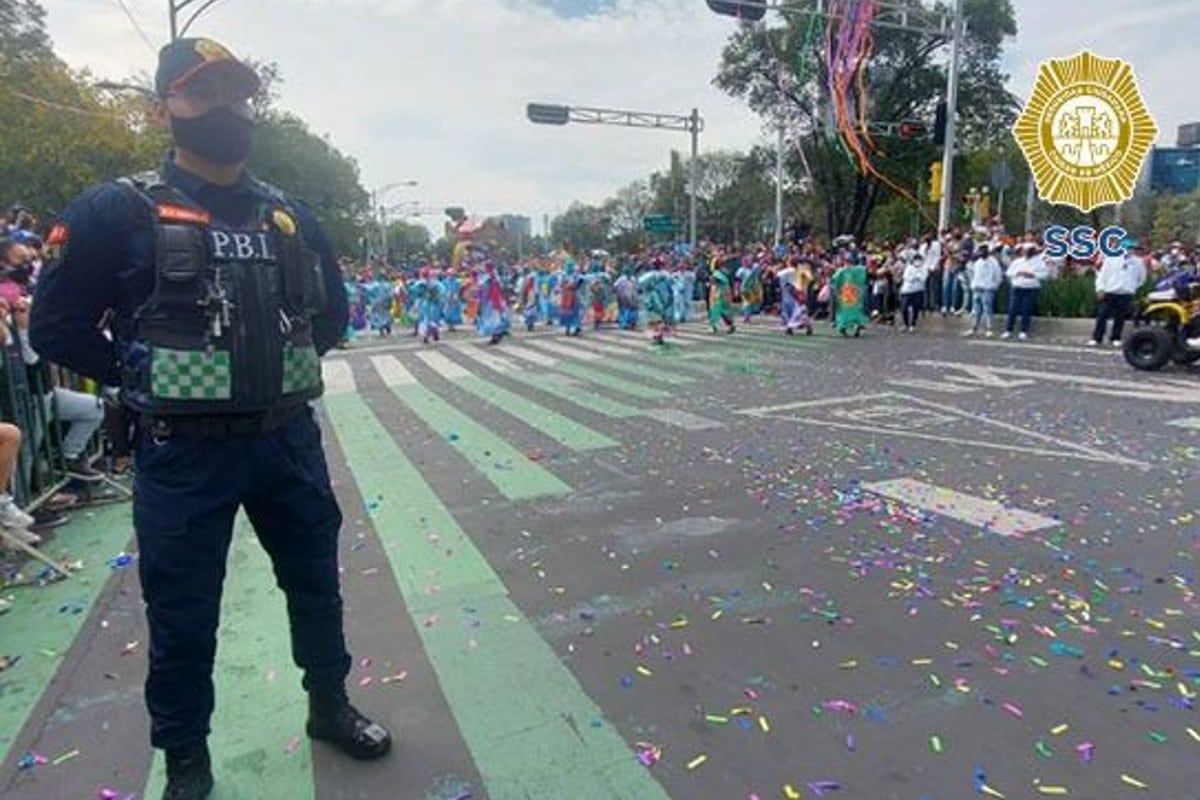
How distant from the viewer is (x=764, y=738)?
2.94 metres

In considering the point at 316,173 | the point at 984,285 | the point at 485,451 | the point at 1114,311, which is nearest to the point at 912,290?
the point at 984,285

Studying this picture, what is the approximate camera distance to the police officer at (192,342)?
2.47 m

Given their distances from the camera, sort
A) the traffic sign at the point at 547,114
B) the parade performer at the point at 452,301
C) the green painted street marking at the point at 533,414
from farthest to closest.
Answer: the traffic sign at the point at 547,114 < the parade performer at the point at 452,301 < the green painted street marking at the point at 533,414

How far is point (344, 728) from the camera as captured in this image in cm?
→ 291

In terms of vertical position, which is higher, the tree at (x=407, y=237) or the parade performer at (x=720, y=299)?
the tree at (x=407, y=237)

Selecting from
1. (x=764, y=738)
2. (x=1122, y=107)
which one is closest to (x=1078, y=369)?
(x=1122, y=107)

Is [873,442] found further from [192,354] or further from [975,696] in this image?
[192,354]

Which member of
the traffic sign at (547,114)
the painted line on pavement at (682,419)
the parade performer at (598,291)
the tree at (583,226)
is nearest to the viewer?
the painted line on pavement at (682,419)

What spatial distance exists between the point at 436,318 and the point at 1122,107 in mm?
15637

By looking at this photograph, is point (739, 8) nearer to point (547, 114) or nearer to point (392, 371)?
point (392, 371)

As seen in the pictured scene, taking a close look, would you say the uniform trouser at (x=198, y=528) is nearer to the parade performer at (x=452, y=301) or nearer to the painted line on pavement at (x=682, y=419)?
the painted line on pavement at (x=682, y=419)

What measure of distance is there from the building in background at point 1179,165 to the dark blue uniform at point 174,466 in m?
85.1

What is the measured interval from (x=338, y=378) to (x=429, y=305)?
7.84 m

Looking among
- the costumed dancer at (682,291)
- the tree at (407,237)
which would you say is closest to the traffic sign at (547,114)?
the costumed dancer at (682,291)
